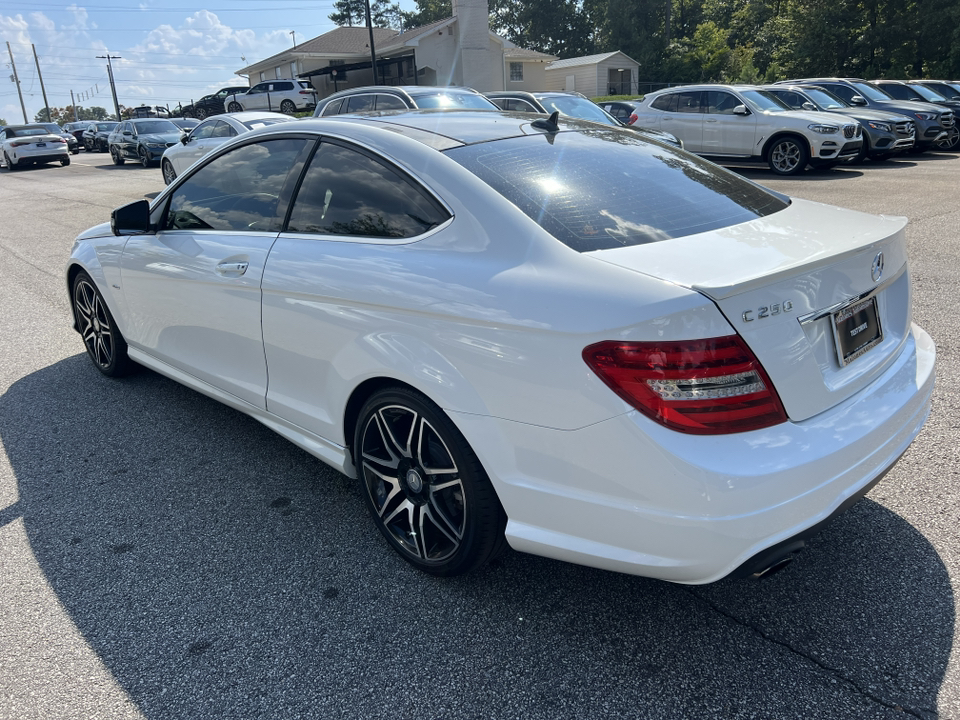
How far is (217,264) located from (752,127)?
13696mm

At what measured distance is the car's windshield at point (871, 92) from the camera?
60.0ft

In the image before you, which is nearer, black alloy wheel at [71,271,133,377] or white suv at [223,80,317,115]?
black alloy wheel at [71,271,133,377]

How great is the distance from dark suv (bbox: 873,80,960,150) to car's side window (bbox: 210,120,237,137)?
52.7ft

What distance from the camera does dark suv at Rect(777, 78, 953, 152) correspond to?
56.0 ft

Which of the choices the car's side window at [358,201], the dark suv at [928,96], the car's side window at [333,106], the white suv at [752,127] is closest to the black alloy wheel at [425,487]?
the car's side window at [358,201]

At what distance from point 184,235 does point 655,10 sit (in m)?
69.0

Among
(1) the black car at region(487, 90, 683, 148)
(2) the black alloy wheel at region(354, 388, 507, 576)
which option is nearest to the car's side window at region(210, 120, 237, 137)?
(1) the black car at region(487, 90, 683, 148)

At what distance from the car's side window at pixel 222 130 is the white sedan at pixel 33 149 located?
17.5 meters

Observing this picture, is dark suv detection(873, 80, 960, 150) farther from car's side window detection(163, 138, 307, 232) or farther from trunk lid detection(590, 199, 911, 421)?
car's side window detection(163, 138, 307, 232)

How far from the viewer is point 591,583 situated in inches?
110

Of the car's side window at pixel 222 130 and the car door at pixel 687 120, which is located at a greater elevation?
the car's side window at pixel 222 130

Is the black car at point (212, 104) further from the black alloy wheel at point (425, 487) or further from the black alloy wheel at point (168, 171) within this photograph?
the black alloy wheel at point (425, 487)

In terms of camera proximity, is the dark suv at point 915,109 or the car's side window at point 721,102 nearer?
the car's side window at point 721,102

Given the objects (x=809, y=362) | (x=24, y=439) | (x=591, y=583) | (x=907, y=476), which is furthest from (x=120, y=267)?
(x=907, y=476)
